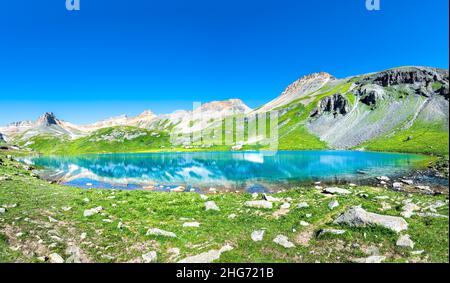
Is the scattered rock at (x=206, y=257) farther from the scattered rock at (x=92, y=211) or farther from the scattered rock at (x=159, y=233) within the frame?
the scattered rock at (x=92, y=211)

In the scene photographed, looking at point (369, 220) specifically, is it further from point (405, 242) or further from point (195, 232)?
point (195, 232)

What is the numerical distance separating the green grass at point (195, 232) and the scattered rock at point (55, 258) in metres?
0.59

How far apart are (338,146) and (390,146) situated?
30852 mm

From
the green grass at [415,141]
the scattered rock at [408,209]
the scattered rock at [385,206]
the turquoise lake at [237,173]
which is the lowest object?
the turquoise lake at [237,173]

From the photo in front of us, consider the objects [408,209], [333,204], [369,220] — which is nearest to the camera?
[369,220]

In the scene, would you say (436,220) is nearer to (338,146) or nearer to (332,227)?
(332,227)

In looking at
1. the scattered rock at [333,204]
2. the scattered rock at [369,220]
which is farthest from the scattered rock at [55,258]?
the scattered rock at [333,204]

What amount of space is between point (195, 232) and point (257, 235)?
404 centimetres

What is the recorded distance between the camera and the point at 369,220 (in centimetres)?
1609

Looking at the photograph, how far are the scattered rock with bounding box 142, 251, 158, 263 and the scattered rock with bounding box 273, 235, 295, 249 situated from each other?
6868 millimetres

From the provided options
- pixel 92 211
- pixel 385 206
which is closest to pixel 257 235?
pixel 385 206

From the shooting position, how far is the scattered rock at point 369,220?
1552 cm
